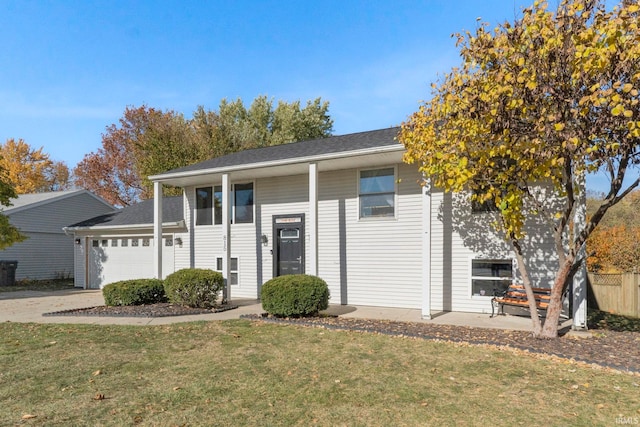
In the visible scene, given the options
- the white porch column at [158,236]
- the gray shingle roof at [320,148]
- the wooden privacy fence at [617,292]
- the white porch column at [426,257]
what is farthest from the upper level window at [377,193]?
the white porch column at [158,236]


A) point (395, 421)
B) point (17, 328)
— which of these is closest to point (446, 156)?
point (395, 421)

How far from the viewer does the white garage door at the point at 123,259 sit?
13.9 metres

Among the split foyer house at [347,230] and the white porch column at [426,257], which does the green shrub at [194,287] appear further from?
the white porch column at [426,257]

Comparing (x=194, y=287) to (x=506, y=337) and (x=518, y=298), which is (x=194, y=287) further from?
(x=518, y=298)

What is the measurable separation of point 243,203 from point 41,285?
11166mm

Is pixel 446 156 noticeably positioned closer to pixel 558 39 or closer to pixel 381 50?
pixel 558 39

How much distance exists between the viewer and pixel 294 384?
4.44m

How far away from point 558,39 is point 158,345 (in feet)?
23.8

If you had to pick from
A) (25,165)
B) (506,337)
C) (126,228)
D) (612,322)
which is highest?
(25,165)

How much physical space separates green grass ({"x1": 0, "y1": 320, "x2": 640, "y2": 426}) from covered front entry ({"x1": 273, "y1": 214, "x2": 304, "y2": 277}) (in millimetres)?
4695

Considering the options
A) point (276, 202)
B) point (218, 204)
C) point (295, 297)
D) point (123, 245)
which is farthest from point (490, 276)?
point (123, 245)

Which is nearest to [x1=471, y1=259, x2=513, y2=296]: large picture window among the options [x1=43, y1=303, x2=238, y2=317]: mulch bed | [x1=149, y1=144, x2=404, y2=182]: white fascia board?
[x1=149, y1=144, x2=404, y2=182]: white fascia board

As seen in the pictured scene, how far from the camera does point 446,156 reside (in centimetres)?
641

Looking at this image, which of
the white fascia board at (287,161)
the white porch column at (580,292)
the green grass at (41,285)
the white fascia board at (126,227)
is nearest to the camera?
the white porch column at (580,292)
